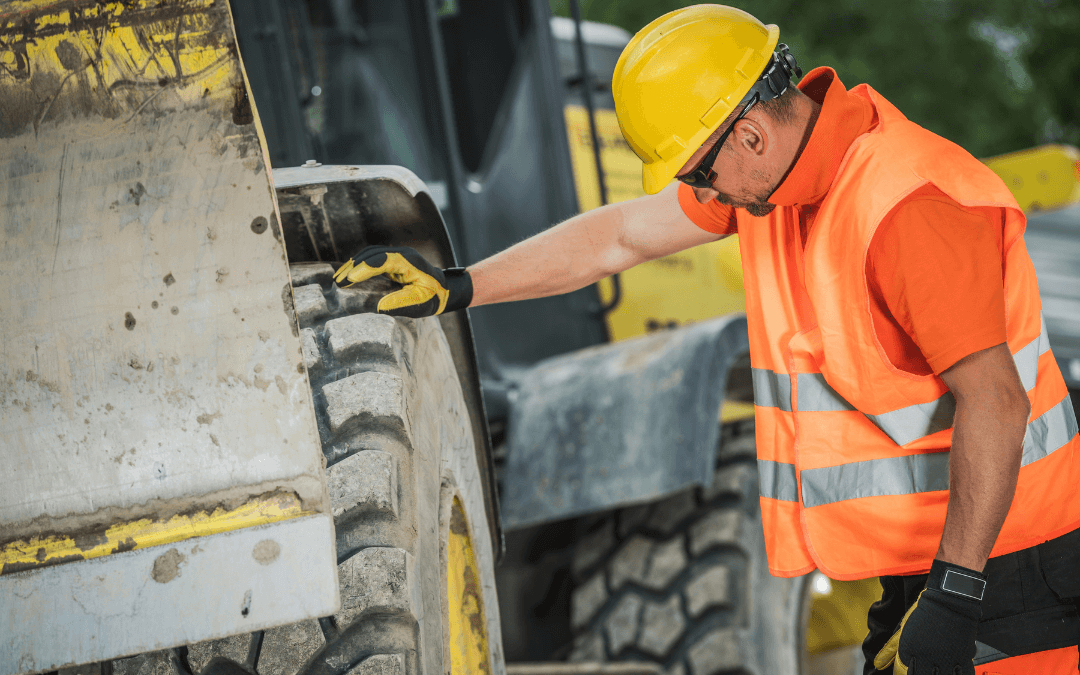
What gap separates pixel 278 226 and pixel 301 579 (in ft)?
1.68

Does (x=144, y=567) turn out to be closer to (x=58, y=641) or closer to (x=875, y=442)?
(x=58, y=641)

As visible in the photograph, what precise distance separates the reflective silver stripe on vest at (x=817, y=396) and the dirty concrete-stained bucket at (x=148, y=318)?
1.04 meters

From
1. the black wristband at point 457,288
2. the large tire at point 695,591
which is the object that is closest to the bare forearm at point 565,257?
the black wristband at point 457,288

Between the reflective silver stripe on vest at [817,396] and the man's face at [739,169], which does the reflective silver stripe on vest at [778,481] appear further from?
the man's face at [739,169]

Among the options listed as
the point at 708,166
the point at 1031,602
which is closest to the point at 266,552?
the point at 708,166

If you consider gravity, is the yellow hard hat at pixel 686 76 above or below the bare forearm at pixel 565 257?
above

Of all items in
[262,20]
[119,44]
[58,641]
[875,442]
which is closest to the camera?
[58,641]

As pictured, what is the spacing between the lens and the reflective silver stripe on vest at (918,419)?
190 cm

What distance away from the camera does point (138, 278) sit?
145 cm

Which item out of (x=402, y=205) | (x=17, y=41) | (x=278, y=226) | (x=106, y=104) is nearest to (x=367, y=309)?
(x=402, y=205)

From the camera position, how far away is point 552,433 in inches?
123

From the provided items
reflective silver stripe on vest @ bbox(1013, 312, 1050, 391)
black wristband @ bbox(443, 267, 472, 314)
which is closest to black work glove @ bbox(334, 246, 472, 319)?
black wristband @ bbox(443, 267, 472, 314)

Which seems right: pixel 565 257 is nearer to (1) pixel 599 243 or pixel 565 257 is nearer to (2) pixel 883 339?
(1) pixel 599 243

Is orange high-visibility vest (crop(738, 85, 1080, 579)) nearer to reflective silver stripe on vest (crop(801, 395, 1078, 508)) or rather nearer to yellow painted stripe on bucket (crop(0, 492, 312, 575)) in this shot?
reflective silver stripe on vest (crop(801, 395, 1078, 508))
